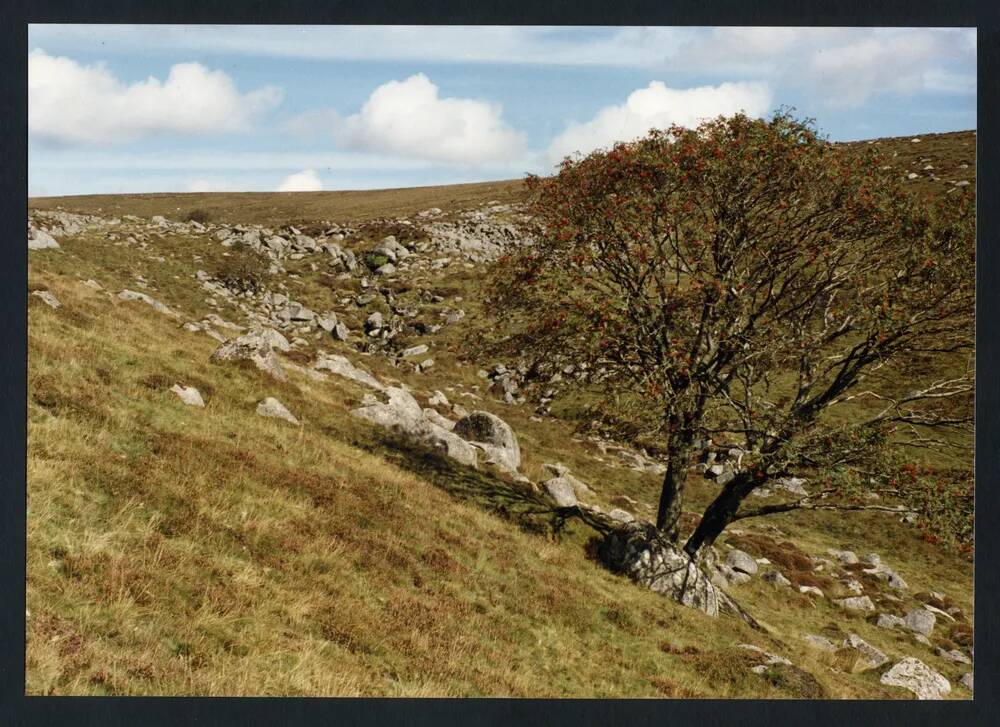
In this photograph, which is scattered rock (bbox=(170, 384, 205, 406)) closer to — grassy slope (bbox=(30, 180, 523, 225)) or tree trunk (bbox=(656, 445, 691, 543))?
tree trunk (bbox=(656, 445, 691, 543))

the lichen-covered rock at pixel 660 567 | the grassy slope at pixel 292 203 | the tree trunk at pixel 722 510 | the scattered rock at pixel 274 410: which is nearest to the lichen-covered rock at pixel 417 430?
the scattered rock at pixel 274 410

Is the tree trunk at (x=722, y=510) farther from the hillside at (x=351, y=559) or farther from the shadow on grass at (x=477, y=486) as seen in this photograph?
the shadow on grass at (x=477, y=486)

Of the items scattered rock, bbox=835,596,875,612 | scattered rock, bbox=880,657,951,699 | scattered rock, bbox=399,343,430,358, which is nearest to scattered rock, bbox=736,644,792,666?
scattered rock, bbox=880,657,951,699

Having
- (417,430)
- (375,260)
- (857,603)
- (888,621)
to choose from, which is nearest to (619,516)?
(417,430)

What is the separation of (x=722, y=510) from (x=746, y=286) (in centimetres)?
633

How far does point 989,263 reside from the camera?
11609 millimetres

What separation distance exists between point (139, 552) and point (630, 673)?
8.20 meters

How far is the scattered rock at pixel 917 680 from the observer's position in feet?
51.8

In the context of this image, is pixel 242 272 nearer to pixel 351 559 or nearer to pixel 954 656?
pixel 351 559

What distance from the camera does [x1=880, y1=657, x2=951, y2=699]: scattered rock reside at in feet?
51.8

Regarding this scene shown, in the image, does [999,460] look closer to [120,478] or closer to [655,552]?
[655,552]

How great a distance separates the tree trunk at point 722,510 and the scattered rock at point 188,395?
46.8ft

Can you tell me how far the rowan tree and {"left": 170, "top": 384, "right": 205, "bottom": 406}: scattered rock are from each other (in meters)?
8.35

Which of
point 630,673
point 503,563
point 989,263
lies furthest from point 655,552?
point 989,263
